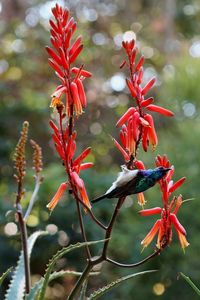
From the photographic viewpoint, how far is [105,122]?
5.43 m

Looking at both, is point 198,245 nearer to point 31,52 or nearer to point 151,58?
point 31,52

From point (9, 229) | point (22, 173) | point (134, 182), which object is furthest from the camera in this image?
point (9, 229)

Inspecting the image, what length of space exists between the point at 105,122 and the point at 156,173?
4765 millimetres

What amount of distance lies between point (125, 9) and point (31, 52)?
2011 mm

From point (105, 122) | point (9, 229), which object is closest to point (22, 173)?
point (9, 229)

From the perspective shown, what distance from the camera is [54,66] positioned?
0.73 metres

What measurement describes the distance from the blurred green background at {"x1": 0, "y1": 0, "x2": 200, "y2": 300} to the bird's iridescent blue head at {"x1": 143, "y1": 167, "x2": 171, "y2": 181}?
0.78 metres

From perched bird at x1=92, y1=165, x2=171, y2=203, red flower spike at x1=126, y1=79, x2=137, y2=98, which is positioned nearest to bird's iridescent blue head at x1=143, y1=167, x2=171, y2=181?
perched bird at x1=92, y1=165, x2=171, y2=203

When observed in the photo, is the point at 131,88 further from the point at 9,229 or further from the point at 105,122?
the point at 105,122

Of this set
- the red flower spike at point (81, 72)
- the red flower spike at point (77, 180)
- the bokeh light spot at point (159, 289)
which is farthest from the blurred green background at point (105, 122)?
the red flower spike at point (77, 180)

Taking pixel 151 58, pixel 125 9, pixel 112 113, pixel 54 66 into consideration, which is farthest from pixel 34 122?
pixel 54 66

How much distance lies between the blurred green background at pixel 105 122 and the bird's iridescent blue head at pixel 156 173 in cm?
78

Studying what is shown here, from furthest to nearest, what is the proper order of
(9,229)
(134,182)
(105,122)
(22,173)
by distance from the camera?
(105,122) → (9,229) → (22,173) → (134,182)

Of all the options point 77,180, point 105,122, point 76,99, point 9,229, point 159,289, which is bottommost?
point 159,289
